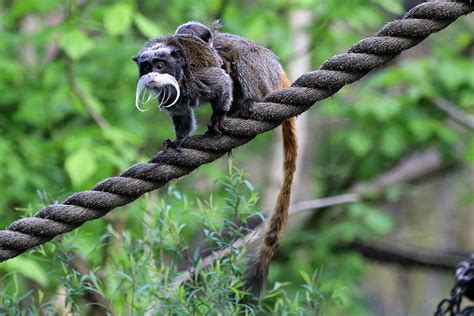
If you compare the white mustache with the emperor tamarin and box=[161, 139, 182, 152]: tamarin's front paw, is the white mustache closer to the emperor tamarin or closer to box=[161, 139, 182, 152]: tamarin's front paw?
the emperor tamarin

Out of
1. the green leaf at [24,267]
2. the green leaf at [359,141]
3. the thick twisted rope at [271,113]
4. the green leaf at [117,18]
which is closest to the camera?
the thick twisted rope at [271,113]

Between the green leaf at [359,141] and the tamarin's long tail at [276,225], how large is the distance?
2549mm

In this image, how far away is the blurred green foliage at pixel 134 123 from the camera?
4.42 metres

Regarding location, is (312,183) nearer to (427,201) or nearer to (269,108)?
(427,201)

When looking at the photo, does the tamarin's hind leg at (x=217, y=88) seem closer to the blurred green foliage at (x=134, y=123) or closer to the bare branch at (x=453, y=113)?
the blurred green foliage at (x=134, y=123)

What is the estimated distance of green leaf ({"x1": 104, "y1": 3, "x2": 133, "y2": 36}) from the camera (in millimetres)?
4418

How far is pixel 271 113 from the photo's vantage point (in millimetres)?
2908

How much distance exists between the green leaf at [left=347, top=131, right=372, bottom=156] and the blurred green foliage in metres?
0.01

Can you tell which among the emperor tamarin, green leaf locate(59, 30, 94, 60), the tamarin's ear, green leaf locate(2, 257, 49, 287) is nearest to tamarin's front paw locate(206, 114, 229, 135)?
Result: the emperor tamarin

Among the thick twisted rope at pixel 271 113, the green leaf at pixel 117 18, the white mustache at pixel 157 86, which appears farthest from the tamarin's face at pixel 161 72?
the green leaf at pixel 117 18

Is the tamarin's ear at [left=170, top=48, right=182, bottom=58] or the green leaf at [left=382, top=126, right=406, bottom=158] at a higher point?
the tamarin's ear at [left=170, top=48, right=182, bottom=58]

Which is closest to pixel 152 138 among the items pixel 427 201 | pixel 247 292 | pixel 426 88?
pixel 426 88

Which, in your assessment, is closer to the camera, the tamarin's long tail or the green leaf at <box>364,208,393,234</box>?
the tamarin's long tail

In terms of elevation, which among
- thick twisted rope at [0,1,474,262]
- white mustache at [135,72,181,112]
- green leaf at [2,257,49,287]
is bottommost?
green leaf at [2,257,49,287]
